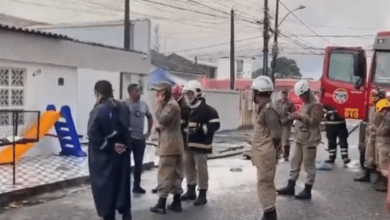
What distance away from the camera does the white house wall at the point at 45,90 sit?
1445cm

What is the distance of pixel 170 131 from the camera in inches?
333

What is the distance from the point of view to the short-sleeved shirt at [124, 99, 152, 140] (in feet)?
31.8

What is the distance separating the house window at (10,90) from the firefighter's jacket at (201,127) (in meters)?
5.60

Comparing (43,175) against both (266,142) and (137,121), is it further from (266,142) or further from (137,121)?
(266,142)

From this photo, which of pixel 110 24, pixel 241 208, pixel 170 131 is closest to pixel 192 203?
pixel 241 208

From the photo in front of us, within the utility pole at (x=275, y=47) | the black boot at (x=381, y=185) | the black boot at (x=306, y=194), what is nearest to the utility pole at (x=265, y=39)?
the utility pole at (x=275, y=47)

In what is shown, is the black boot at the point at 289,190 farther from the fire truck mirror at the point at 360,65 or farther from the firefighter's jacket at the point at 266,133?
the fire truck mirror at the point at 360,65

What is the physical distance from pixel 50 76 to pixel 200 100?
7086mm

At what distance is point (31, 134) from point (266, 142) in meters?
6.80

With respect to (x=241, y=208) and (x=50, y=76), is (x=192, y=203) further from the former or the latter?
(x=50, y=76)

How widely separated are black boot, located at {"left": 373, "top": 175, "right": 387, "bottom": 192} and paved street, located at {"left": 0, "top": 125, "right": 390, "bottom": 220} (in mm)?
147

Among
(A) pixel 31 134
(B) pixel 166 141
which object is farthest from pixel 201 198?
(A) pixel 31 134

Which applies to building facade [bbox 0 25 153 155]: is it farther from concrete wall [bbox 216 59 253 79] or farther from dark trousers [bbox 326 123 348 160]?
concrete wall [bbox 216 59 253 79]

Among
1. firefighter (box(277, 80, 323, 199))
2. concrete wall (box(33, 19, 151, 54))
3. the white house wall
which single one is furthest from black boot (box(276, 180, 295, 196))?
concrete wall (box(33, 19, 151, 54))
